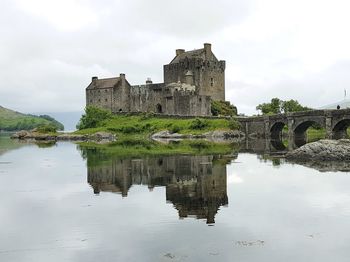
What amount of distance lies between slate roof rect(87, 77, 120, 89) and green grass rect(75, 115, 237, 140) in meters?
7.80

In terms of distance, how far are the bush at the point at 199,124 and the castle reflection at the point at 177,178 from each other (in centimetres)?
4052

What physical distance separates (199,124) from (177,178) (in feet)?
182

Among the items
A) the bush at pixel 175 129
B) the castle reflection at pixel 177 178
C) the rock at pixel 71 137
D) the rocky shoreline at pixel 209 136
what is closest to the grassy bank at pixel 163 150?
the castle reflection at pixel 177 178

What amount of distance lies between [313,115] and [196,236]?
62.1m

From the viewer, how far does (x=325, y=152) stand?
126 feet

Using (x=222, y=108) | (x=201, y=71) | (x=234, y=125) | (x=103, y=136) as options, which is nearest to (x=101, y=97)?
(x=103, y=136)

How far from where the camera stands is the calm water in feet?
45.4

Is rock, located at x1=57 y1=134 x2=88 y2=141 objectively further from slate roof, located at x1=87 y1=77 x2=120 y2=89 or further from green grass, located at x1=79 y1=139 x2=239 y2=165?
green grass, located at x1=79 y1=139 x2=239 y2=165

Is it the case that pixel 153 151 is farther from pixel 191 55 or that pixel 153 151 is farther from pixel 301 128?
pixel 191 55

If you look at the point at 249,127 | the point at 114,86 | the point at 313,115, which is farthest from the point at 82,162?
the point at 114,86

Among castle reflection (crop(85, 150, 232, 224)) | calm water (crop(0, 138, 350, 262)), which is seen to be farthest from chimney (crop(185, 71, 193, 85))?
calm water (crop(0, 138, 350, 262))

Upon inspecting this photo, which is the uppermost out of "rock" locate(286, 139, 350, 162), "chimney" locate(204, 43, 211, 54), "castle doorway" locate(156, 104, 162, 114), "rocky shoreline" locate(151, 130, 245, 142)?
"chimney" locate(204, 43, 211, 54)

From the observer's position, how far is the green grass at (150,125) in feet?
275

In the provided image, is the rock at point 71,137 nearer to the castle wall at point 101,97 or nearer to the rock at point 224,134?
the castle wall at point 101,97
